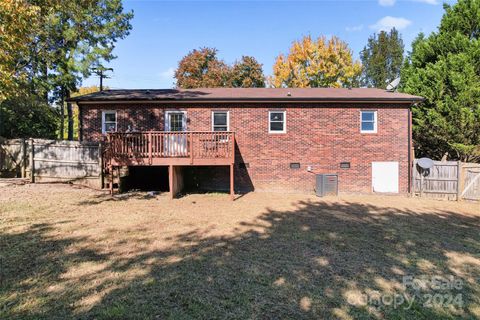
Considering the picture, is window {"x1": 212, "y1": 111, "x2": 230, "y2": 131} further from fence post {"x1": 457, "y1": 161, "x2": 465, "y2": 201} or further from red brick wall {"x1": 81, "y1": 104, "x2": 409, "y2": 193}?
fence post {"x1": 457, "y1": 161, "x2": 465, "y2": 201}

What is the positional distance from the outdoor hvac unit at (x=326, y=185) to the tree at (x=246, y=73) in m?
20.4

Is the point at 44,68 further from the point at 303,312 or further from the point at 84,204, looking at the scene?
the point at 303,312

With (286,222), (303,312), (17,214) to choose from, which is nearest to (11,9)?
(17,214)

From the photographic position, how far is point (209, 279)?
4344mm

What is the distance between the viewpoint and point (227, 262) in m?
5.01

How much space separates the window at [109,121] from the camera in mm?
12883

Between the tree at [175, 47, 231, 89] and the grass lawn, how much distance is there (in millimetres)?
23479

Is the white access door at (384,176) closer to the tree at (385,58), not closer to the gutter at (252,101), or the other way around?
the gutter at (252,101)

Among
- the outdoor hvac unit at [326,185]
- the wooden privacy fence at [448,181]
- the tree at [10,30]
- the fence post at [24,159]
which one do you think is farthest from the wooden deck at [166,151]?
the wooden privacy fence at [448,181]

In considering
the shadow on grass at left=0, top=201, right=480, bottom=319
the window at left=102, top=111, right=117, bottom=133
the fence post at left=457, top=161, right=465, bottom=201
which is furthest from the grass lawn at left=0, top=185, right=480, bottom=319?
the window at left=102, top=111, right=117, bottom=133

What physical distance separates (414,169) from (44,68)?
79.7 feet

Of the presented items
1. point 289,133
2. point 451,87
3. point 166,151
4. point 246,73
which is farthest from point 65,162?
point 246,73

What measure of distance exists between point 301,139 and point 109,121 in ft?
28.3

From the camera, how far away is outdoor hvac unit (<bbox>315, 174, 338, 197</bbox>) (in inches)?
488
